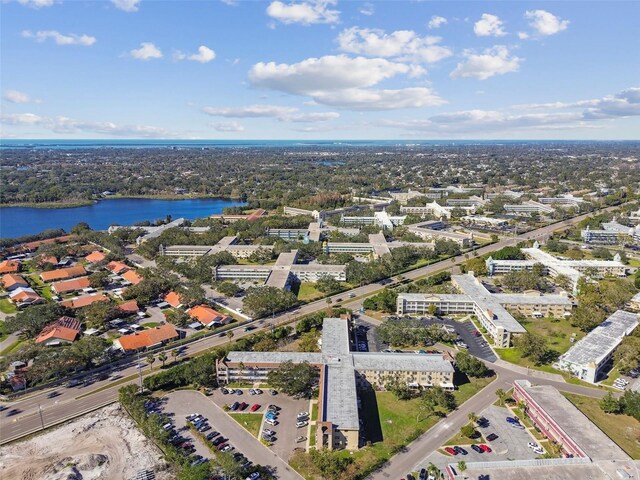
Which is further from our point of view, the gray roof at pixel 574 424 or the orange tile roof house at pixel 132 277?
the orange tile roof house at pixel 132 277

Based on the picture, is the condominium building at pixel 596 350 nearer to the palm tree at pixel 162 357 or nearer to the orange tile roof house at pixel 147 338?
Result: the palm tree at pixel 162 357

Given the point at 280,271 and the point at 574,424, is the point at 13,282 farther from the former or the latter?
the point at 574,424

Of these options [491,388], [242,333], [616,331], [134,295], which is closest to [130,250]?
[134,295]

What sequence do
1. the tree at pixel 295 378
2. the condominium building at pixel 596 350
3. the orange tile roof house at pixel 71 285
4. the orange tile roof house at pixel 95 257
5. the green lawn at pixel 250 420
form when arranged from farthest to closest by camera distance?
1. the orange tile roof house at pixel 95 257
2. the orange tile roof house at pixel 71 285
3. the condominium building at pixel 596 350
4. the tree at pixel 295 378
5. the green lawn at pixel 250 420

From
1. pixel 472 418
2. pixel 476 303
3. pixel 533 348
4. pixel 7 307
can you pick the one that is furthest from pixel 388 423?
pixel 7 307

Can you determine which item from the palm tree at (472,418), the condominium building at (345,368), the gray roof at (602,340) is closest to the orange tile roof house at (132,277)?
the condominium building at (345,368)
